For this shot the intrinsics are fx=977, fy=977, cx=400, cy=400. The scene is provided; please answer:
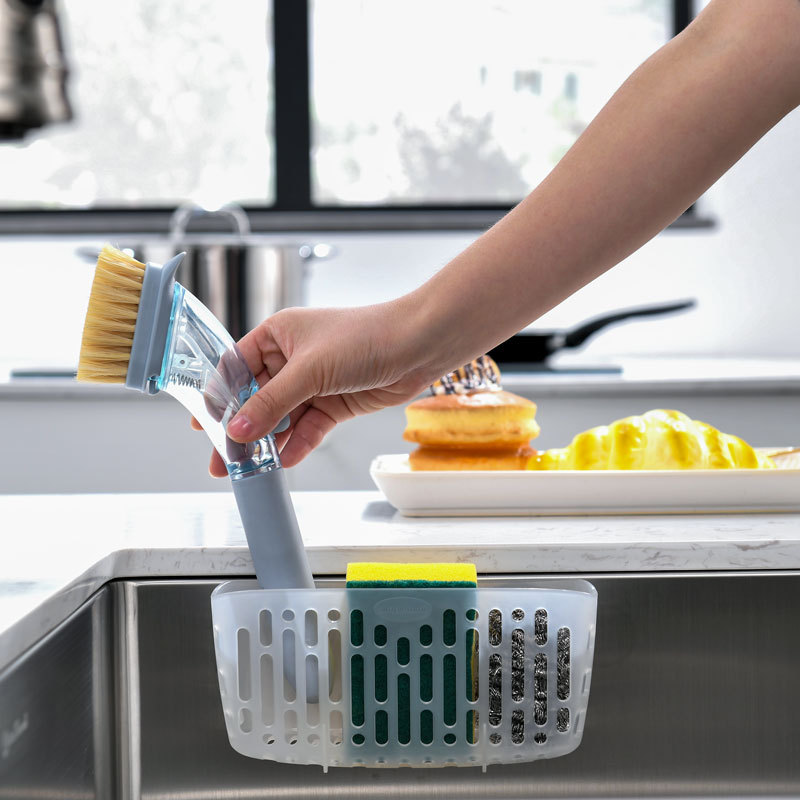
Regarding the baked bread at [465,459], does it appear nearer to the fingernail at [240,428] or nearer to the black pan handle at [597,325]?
the fingernail at [240,428]

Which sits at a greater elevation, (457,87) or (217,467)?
(457,87)

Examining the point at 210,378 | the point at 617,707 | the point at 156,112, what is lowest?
the point at 617,707

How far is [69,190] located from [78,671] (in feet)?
6.60

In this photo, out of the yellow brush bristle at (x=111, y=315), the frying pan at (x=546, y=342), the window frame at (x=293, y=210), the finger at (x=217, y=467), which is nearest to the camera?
the yellow brush bristle at (x=111, y=315)

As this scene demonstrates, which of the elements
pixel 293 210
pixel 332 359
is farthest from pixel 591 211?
pixel 293 210

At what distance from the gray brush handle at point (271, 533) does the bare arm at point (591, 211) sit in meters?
0.03

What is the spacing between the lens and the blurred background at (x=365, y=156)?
2279mm

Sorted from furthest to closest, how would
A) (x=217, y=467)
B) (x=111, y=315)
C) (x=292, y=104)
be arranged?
(x=292, y=104), (x=217, y=467), (x=111, y=315)

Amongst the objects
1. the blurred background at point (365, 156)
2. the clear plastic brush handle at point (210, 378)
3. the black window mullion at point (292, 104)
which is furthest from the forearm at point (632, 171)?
the black window mullion at point (292, 104)

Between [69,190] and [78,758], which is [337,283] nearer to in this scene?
[69,190]

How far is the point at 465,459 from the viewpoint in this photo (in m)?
0.73

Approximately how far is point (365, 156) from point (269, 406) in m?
1.90

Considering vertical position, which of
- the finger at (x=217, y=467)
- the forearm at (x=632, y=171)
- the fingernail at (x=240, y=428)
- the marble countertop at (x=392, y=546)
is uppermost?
the forearm at (x=632, y=171)

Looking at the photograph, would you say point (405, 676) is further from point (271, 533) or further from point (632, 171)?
point (632, 171)
